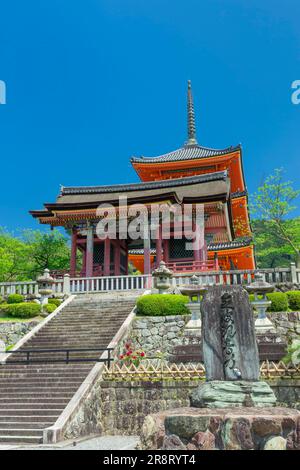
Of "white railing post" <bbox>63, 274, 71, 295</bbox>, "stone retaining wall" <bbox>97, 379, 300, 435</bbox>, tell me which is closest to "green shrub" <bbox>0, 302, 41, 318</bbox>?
"white railing post" <bbox>63, 274, 71, 295</bbox>

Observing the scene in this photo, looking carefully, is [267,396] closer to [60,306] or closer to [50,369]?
[50,369]

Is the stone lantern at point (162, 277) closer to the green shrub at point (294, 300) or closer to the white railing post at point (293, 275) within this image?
the green shrub at point (294, 300)

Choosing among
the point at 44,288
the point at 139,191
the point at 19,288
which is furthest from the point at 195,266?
the point at 19,288

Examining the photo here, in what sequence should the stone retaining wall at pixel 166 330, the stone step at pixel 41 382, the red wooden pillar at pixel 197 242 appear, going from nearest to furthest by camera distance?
the stone step at pixel 41 382, the stone retaining wall at pixel 166 330, the red wooden pillar at pixel 197 242

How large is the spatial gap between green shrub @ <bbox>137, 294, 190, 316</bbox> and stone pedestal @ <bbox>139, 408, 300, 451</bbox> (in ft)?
36.8

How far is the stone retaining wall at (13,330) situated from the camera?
61.7 ft

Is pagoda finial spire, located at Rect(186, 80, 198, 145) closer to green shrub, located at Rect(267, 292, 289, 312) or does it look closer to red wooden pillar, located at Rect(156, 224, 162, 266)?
red wooden pillar, located at Rect(156, 224, 162, 266)

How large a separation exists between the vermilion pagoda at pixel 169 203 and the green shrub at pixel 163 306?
6.74 m

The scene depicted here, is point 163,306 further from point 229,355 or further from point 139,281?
point 229,355

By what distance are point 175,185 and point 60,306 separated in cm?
1477

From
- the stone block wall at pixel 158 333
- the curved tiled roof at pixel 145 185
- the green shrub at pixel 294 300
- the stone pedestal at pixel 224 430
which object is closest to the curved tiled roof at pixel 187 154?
the curved tiled roof at pixel 145 185

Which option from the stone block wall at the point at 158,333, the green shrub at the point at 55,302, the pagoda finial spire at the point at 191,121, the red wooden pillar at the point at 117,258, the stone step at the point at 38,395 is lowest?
the stone step at the point at 38,395

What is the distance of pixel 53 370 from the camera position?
46.0 ft
